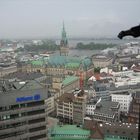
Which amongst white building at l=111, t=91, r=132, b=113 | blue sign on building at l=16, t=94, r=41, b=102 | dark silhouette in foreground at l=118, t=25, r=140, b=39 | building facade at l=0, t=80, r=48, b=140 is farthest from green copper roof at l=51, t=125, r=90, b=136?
dark silhouette in foreground at l=118, t=25, r=140, b=39

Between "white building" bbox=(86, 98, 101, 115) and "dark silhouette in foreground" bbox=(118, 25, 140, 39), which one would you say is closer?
"dark silhouette in foreground" bbox=(118, 25, 140, 39)

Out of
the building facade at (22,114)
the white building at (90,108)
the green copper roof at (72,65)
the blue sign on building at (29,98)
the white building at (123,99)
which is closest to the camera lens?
→ the building facade at (22,114)

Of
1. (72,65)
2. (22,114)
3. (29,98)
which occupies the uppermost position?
(29,98)

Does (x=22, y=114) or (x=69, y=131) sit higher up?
(x=22, y=114)

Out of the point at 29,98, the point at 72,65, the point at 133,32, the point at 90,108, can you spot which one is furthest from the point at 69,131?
the point at 72,65

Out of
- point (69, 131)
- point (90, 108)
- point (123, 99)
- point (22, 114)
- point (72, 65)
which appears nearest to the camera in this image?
point (22, 114)

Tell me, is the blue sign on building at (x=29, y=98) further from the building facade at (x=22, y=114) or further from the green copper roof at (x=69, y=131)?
the green copper roof at (x=69, y=131)

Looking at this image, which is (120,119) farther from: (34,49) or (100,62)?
(34,49)

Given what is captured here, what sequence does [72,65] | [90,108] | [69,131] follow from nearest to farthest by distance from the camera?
1. [69,131]
2. [90,108]
3. [72,65]

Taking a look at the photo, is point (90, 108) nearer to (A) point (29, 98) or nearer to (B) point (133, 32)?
(A) point (29, 98)

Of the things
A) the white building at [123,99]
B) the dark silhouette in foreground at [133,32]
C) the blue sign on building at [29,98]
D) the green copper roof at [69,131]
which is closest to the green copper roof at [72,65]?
the white building at [123,99]

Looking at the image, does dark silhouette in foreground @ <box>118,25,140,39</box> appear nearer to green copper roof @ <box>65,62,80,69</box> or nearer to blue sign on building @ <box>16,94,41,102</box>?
blue sign on building @ <box>16,94,41,102</box>
